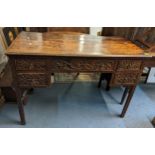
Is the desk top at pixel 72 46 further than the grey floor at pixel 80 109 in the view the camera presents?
No

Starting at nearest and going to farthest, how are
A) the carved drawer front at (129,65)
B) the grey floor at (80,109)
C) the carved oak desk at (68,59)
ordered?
1. the carved oak desk at (68,59)
2. the carved drawer front at (129,65)
3. the grey floor at (80,109)

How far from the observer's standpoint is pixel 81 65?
1.27 meters

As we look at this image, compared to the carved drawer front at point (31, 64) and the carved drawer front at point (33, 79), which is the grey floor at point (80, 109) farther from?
the carved drawer front at point (31, 64)

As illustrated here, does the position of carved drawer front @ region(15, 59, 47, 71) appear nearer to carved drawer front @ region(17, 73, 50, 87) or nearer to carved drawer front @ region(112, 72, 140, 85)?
carved drawer front @ region(17, 73, 50, 87)

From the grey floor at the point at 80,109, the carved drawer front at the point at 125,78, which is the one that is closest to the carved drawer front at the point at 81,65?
the carved drawer front at the point at 125,78

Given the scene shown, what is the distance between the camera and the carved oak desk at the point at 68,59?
119 cm

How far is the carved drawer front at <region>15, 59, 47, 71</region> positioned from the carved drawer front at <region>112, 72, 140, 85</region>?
2.11 feet

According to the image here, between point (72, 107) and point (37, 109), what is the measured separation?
42cm

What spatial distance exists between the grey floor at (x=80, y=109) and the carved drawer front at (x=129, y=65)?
0.69 m

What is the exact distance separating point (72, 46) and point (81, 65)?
7.9 inches

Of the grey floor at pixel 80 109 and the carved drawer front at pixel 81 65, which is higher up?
the carved drawer front at pixel 81 65

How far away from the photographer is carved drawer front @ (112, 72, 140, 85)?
1382 millimetres

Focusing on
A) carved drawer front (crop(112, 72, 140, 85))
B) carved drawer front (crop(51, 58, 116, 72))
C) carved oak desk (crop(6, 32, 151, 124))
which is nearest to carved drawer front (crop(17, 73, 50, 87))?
carved oak desk (crop(6, 32, 151, 124))

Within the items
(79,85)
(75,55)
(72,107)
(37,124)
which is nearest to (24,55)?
(75,55)
